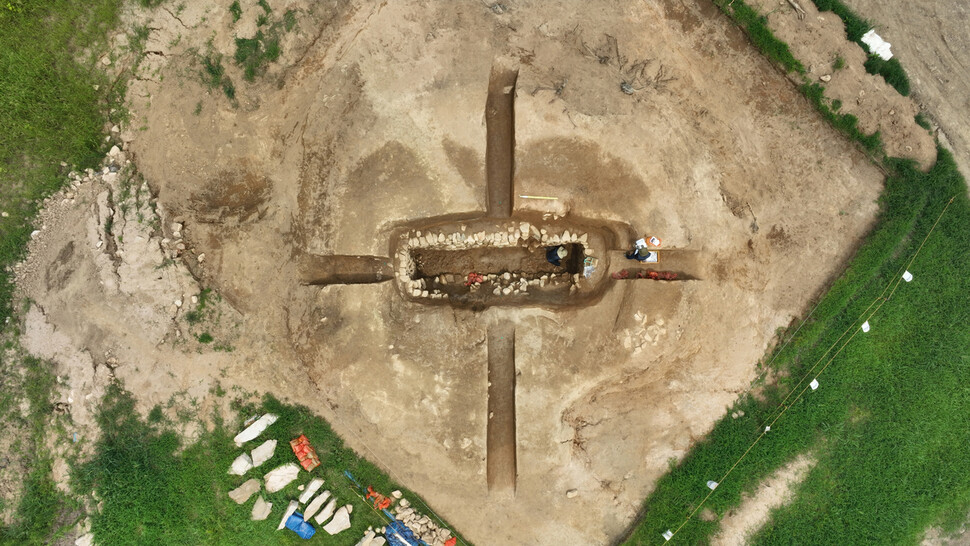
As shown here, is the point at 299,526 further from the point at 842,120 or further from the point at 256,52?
the point at 842,120

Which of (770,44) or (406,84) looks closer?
(406,84)

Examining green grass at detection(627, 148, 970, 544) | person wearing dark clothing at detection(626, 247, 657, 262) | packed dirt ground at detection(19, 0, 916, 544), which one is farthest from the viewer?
green grass at detection(627, 148, 970, 544)

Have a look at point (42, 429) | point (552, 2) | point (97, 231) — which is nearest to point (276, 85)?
point (97, 231)

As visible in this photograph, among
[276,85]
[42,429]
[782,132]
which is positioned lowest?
[42,429]

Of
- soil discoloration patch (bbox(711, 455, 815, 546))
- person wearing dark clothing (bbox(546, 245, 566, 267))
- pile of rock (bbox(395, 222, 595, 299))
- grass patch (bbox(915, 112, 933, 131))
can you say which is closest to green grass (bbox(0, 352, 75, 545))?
pile of rock (bbox(395, 222, 595, 299))

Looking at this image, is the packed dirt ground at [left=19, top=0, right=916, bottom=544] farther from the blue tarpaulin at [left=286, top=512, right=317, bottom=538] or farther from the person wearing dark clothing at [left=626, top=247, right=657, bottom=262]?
the blue tarpaulin at [left=286, top=512, right=317, bottom=538]

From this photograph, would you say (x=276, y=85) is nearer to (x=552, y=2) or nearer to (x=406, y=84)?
(x=406, y=84)

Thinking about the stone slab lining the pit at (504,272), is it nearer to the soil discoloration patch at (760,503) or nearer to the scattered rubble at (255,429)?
the scattered rubble at (255,429)
